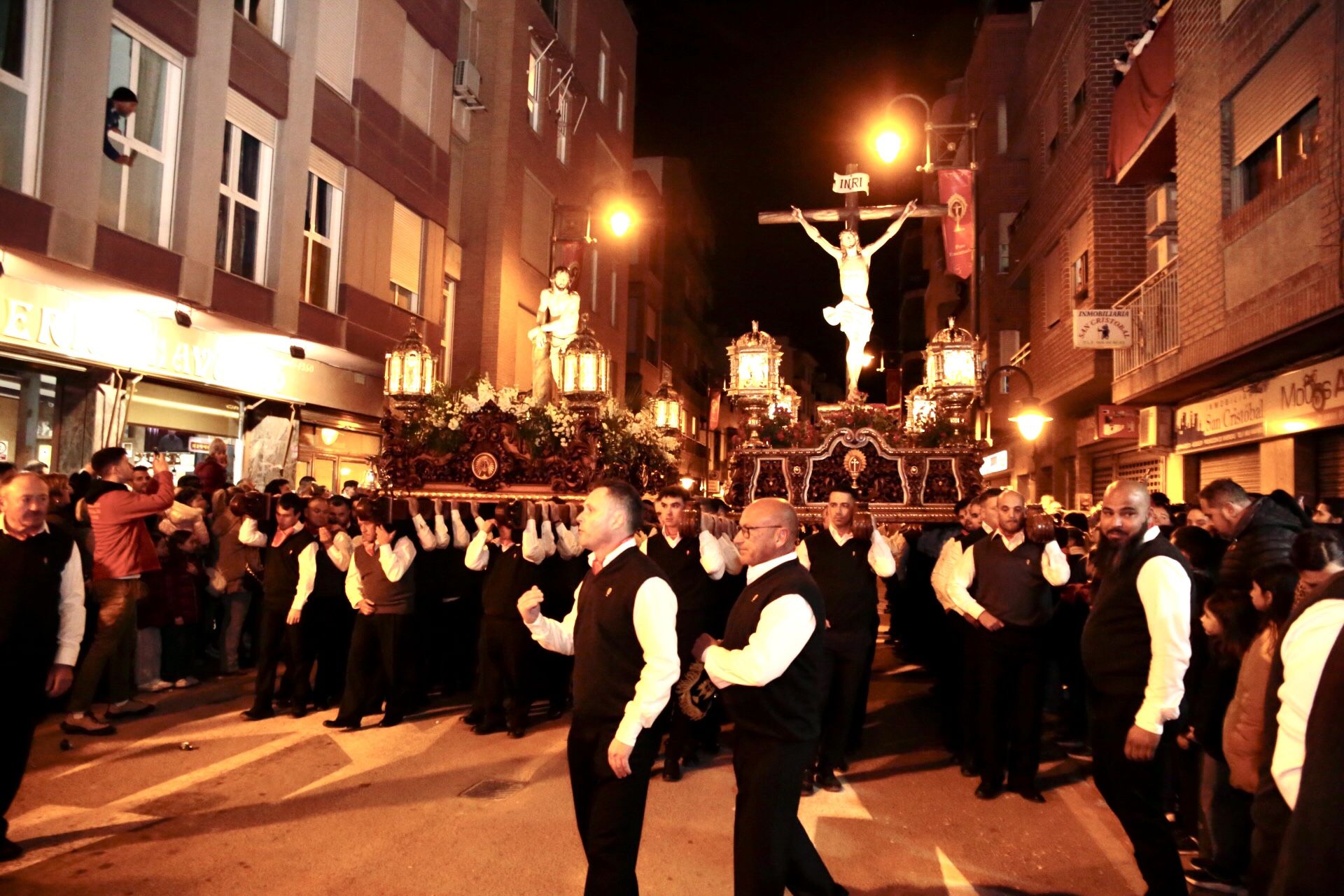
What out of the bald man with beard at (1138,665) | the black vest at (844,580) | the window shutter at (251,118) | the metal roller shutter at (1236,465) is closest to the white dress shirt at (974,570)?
the black vest at (844,580)

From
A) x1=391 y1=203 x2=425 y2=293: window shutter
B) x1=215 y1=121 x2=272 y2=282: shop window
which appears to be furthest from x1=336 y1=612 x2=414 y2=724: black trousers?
x1=391 y1=203 x2=425 y2=293: window shutter

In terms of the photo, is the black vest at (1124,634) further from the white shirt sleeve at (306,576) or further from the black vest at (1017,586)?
the white shirt sleeve at (306,576)

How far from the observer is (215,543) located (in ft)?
35.0

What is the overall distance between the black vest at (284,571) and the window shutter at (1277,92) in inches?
440

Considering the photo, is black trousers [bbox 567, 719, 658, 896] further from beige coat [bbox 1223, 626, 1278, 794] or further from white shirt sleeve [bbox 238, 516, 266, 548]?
white shirt sleeve [bbox 238, 516, 266, 548]

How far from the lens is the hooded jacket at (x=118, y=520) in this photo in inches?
315

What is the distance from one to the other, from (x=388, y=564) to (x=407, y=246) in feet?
41.4

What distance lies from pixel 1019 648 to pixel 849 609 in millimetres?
1177

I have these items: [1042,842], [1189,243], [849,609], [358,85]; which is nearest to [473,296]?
[358,85]

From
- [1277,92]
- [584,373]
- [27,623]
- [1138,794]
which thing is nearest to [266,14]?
[584,373]

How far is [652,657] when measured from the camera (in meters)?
3.96

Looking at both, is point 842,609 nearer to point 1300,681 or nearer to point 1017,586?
point 1017,586

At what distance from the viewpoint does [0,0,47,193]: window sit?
10875 millimetres

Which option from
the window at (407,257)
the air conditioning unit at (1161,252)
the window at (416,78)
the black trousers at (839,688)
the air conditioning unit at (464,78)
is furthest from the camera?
the air conditioning unit at (464,78)
